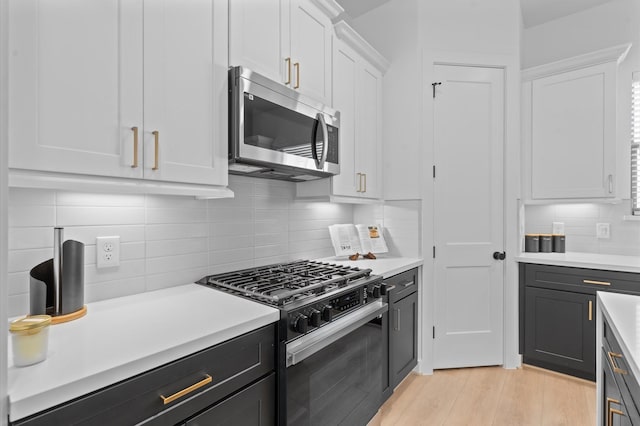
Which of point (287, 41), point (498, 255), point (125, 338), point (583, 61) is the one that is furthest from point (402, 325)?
point (583, 61)

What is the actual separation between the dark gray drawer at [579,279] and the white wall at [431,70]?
0.15m

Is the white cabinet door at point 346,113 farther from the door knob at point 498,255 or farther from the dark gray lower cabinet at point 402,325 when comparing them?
the door knob at point 498,255

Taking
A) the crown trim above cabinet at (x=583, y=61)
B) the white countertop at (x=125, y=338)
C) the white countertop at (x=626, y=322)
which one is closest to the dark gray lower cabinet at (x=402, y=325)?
the white countertop at (x=626, y=322)

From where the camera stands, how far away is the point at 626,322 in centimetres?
113

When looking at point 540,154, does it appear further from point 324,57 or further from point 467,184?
point 324,57

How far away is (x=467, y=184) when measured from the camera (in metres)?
2.70

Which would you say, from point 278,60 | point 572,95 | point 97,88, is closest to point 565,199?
point 572,95

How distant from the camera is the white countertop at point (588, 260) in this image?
7.63ft

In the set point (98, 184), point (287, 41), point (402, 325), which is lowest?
point (402, 325)

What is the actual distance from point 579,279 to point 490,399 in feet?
3.70

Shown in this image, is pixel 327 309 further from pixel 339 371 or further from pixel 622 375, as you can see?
pixel 622 375

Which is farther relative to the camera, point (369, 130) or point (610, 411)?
point (369, 130)

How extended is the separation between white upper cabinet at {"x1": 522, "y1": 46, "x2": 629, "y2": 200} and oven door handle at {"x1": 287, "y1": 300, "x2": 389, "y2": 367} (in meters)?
2.08

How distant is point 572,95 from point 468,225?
1.41m
